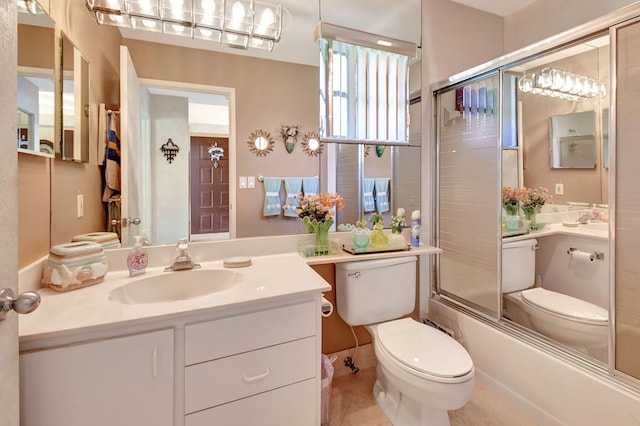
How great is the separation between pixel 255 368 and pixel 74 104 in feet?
4.20

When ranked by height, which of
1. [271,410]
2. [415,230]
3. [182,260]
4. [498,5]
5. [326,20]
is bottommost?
[271,410]

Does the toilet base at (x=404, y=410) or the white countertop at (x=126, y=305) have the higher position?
the white countertop at (x=126, y=305)

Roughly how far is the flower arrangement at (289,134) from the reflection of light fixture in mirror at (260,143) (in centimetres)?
8

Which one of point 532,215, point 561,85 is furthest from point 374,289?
point 561,85

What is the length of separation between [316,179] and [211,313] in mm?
1006

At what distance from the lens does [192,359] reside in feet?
3.30

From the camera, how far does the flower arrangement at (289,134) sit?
5.65 feet

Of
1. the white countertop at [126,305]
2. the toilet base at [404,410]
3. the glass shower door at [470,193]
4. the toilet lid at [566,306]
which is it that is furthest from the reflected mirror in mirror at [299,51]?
the toilet base at [404,410]

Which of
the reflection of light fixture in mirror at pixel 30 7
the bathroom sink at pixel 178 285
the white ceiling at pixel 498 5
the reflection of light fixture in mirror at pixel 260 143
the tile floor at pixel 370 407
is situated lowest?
the tile floor at pixel 370 407

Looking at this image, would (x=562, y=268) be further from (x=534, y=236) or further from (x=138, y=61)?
(x=138, y=61)

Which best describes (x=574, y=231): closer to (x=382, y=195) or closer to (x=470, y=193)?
(x=470, y=193)

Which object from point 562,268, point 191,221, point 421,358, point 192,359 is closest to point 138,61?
point 191,221

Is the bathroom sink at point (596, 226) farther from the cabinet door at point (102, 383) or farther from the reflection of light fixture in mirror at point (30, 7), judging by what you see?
the reflection of light fixture in mirror at point (30, 7)

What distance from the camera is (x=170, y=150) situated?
4.92 feet
